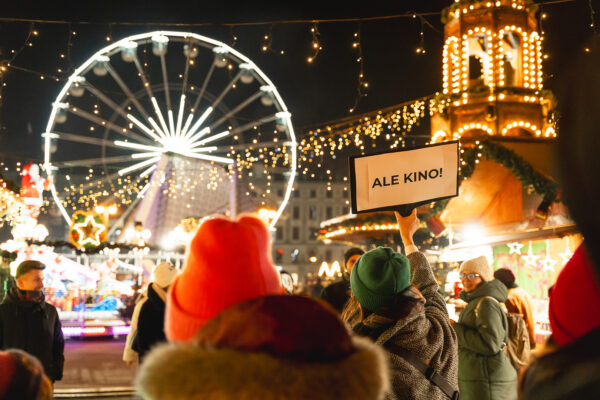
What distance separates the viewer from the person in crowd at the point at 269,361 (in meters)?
1.25

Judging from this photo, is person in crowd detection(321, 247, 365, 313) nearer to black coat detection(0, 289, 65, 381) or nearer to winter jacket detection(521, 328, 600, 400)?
black coat detection(0, 289, 65, 381)

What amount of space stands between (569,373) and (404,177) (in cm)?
289

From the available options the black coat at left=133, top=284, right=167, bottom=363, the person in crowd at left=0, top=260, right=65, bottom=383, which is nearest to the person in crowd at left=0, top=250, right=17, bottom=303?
the person in crowd at left=0, top=260, right=65, bottom=383

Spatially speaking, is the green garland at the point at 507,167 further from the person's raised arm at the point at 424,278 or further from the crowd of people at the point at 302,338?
the crowd of people at the point at 302,338

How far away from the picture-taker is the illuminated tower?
41.6 ft

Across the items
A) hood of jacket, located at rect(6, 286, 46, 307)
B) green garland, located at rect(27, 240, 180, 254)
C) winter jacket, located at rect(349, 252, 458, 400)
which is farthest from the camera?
green garland, located at rect(27, 240, 180, 254)

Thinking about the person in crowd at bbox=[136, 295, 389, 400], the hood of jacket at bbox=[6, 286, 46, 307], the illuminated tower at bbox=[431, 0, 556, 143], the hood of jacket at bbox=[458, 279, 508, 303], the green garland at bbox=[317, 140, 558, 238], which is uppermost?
the illuminated tower at bbox=[431, 0, 556, 143]

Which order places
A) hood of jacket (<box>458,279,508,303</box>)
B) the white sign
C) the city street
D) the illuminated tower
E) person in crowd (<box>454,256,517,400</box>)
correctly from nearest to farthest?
the white sign, person in crowd (<box>454,256,517,400</box>), hood of jacket (<box>458,279,508,303</box>), the city street, the illuminated tower

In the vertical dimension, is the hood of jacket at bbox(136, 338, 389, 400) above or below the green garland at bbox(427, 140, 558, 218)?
below

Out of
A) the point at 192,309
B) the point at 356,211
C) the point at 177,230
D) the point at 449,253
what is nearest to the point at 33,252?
the point at 177,230

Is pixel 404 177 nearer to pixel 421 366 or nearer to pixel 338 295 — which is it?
pixel 421 366

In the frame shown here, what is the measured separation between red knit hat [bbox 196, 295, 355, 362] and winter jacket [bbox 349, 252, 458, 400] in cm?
141

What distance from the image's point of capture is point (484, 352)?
462 centimetres

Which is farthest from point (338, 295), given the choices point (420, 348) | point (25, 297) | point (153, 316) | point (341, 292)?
point (420, 348)
